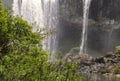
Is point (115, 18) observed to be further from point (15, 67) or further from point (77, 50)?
point (15, 67)

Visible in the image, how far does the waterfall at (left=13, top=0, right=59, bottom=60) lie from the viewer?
102 meters

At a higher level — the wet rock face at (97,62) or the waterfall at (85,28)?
the waterfall at (85,28)

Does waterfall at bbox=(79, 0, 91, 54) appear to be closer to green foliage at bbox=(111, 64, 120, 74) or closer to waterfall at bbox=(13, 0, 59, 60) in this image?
waterfall at bbox=(13, 0, 59, 60)

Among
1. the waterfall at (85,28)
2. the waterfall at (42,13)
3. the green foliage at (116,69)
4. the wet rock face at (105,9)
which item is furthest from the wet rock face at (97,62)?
the waterfall at (42,13)

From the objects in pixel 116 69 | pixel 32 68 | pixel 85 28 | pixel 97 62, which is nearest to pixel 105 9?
pixel 85 28

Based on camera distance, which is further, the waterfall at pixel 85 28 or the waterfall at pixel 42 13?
the waterfall at pixel 42 13

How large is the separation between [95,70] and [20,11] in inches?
1228

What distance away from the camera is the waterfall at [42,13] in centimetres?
10175

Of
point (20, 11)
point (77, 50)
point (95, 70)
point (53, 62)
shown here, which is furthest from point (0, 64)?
point (20, 11)

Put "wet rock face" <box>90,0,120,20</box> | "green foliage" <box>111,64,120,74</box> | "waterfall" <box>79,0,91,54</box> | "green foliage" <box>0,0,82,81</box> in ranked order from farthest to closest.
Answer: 1. "wet rock face" <box>90,0,120,20</box>
2. "waterfall" <box>79,0,91,54</box>
3. "green foliage" <box>111,64,120,74</box>
4. "green foliage" <box>0,0,82,81</box>

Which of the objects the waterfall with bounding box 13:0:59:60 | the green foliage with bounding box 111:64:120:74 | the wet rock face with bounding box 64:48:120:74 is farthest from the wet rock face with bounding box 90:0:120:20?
the green foliage with bounding box 111:64:120:74

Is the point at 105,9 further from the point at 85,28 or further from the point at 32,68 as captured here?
the point at 32,68

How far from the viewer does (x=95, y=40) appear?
100062 mm

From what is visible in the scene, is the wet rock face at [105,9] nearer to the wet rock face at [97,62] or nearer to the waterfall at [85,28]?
the waterfall at [85,28]
